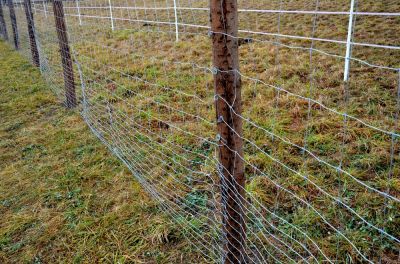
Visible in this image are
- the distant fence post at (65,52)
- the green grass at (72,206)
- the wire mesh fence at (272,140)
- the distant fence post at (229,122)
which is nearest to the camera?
the distant fence post at (229,122)

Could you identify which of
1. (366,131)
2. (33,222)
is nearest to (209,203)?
(33,222)

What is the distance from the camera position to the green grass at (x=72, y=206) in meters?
1.92

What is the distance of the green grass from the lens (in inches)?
75.5

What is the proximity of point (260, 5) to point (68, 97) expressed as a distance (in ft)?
15.9

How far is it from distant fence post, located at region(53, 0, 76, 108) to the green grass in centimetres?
50

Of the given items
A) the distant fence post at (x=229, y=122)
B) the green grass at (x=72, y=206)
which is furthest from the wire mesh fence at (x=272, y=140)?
the green grass at (x=72, y=206)

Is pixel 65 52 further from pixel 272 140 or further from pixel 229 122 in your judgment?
pixel 229 122

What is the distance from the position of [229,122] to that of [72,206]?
1532mm

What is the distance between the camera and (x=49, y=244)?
2.02m

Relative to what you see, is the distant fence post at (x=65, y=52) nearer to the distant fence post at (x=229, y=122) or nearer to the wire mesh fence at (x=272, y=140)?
the wire mesh fence at (x=272, y=140)

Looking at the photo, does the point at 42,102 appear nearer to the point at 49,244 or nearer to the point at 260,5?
the point at 49,244

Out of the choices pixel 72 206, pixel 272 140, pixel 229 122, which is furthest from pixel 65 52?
pixel 229 122

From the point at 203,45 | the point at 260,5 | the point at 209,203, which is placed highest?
the point at 260,5

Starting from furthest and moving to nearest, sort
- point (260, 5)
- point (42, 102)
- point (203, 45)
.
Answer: point (260, 5), point (203, 45), point (42, 102)
